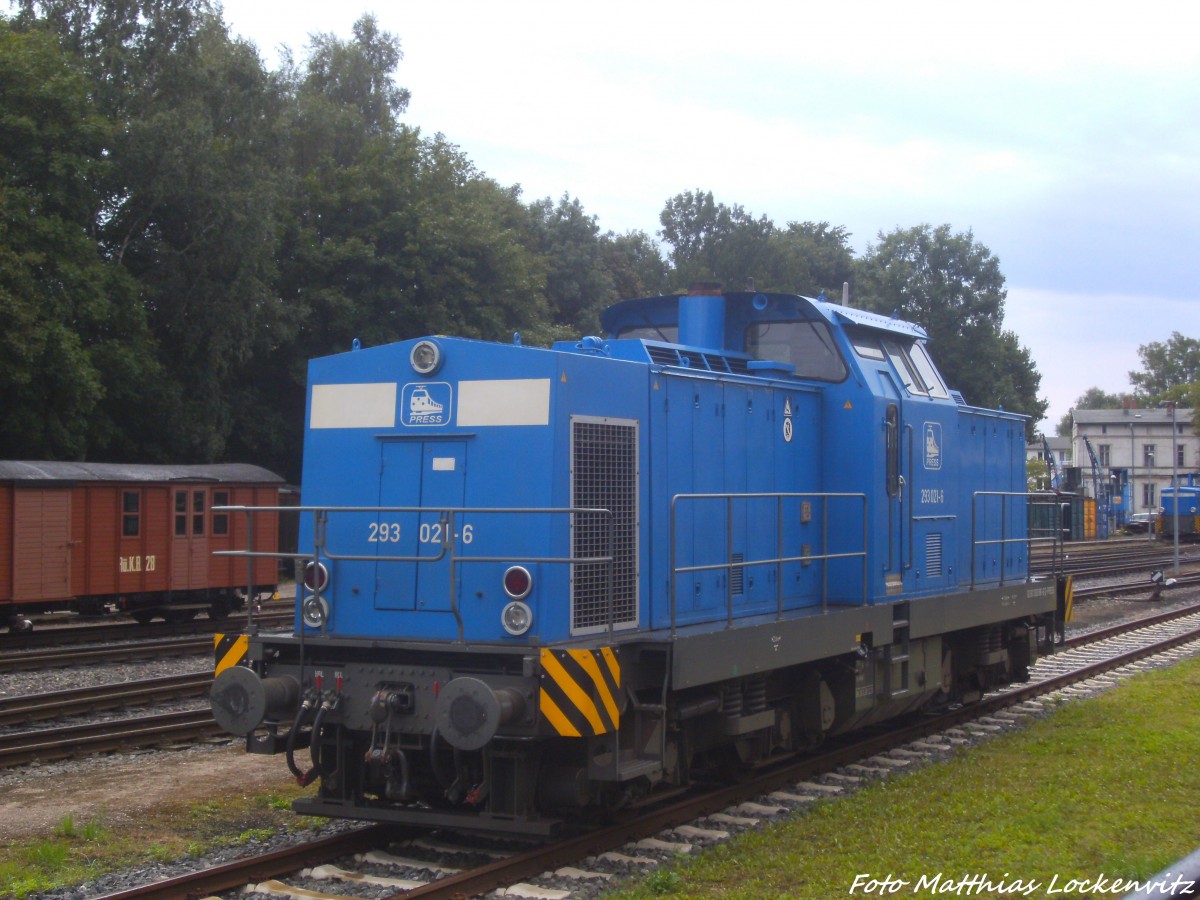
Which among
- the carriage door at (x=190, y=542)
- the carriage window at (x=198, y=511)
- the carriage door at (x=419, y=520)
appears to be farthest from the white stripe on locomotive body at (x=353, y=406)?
the carriage window at (x=198, y=511)

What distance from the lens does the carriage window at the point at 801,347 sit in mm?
9336

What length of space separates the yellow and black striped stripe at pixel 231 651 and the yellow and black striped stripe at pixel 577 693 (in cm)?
199

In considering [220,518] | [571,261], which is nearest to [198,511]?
[220,518]

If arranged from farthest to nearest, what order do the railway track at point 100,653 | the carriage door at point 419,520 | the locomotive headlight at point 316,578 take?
the railway track at point 100,653 < the locomotive headlight at point 316,578 < the carriage door at point 419,520

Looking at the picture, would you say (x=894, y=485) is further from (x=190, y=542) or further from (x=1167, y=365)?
(x=1167, y=365)

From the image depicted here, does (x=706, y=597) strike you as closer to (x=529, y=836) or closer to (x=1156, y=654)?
(x=529, y=836)

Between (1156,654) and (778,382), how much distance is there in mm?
9608

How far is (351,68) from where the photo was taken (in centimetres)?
4553

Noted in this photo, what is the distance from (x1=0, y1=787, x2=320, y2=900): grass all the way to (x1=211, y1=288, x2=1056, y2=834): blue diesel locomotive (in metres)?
0.53

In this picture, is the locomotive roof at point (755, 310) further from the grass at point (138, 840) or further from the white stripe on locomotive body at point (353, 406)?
the grass at point (138, 840)

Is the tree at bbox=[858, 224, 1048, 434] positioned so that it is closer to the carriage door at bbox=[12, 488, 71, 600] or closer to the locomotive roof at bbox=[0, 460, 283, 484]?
the locomotive roof at bbox=[0, 460, 283, 484]

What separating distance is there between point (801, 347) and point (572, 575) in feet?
12.1

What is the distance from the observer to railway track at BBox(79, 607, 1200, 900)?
5852 millimetres

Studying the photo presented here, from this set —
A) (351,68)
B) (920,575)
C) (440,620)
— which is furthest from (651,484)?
(351,68)
